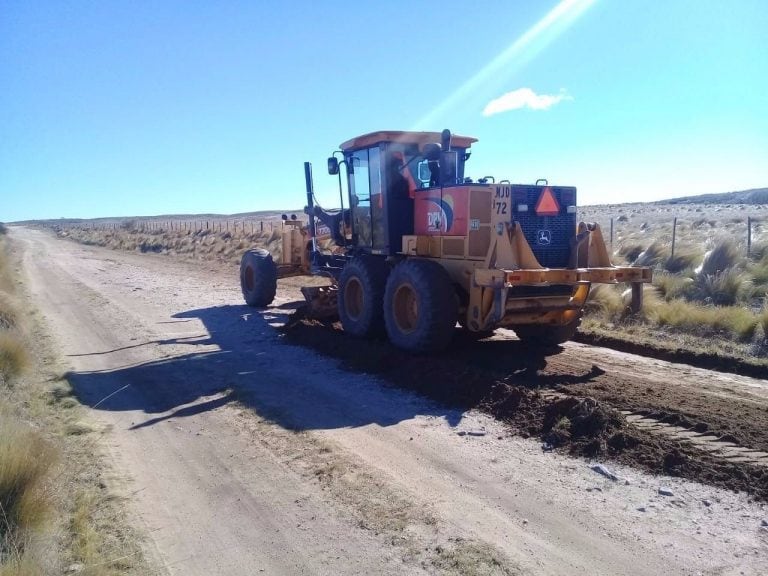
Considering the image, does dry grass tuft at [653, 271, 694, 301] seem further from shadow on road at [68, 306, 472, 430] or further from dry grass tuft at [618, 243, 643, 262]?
shadow on road at [68, 306, 472, 430]

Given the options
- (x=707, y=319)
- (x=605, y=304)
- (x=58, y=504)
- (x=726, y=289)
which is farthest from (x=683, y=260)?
(x=58, y=504)

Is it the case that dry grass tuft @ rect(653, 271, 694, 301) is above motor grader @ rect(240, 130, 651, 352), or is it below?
below

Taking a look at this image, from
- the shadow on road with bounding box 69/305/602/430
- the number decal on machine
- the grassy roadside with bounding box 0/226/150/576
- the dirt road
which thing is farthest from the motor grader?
the grassy roadside with bounding box 0/226/150/576

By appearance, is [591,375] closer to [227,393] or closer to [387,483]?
[387,483]

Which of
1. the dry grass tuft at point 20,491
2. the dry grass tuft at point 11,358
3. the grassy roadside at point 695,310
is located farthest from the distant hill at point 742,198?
the dry grass tuft at point 20,491

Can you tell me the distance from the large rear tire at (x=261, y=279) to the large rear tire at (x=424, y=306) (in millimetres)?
5637

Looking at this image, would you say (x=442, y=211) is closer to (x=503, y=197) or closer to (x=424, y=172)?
(x=503, y=197)

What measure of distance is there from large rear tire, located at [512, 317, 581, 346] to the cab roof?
316 centimetres

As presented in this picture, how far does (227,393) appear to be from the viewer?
7730 mm

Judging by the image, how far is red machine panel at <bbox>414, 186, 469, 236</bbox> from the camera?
8852mm

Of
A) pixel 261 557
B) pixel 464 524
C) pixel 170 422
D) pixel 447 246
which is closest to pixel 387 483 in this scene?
pixel 464 524

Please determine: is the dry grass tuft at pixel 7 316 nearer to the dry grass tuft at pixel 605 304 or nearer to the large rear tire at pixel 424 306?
the large rear tire at pixel 424 306

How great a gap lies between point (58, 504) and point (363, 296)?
20.4 ft

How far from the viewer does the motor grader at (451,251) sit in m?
8.37
